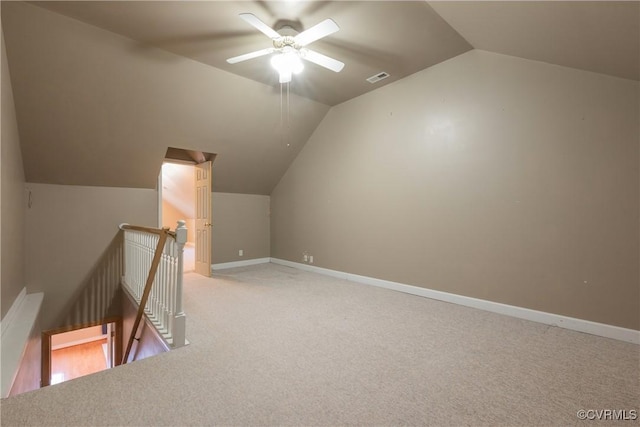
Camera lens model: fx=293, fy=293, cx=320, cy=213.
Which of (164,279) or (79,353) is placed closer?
(164,279)

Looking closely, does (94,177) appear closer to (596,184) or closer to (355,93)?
(355,93)

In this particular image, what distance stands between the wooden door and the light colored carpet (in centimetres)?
210

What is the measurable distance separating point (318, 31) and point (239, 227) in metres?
4.41

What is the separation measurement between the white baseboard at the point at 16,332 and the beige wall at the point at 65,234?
0.27m

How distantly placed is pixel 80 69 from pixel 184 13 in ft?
4.84

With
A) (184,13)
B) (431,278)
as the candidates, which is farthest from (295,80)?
(431,278)

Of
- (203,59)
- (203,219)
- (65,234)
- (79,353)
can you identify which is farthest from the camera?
(79,353)

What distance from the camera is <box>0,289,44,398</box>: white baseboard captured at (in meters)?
2.20

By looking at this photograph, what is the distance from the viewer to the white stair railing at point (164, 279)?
2426mm

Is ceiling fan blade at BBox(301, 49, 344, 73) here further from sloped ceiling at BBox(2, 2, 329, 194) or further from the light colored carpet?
the light colored carpet

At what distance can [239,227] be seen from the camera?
19.9 feet

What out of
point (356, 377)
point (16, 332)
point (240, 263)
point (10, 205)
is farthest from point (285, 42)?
point (240, 263)

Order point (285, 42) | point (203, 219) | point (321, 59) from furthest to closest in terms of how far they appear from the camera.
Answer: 1. point (203, 219)
2. point (321, 59)
3. point (285, 42)

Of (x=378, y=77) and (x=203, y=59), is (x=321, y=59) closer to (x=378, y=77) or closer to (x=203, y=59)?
(x=378, y=77)
